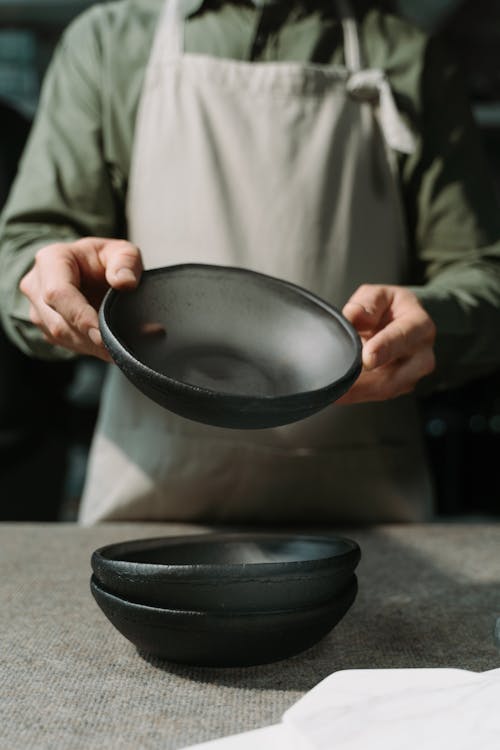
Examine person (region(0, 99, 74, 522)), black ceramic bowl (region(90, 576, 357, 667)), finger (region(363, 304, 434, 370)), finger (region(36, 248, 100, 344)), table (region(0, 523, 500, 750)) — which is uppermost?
finger (region(36, 248, 100, 344))

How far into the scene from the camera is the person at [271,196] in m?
1.02

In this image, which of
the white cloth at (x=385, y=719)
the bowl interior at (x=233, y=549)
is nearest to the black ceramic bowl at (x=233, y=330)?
the bowl interior at (x=233, y=549)

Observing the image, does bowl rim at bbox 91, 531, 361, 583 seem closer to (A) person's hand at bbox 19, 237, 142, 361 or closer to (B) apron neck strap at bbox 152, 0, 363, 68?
(A) person's hand at bbox 19, 237, 142, 361

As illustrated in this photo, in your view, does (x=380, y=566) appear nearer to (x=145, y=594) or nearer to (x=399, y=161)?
(x=145, y=594)

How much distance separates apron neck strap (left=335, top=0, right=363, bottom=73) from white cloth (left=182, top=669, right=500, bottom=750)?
0.82m

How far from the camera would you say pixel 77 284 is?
754 mm

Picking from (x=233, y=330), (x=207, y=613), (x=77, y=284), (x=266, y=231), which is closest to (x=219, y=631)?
(x=207, y=613)

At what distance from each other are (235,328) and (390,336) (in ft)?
0.48

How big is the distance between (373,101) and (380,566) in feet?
1.93

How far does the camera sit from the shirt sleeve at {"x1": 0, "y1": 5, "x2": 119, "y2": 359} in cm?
97

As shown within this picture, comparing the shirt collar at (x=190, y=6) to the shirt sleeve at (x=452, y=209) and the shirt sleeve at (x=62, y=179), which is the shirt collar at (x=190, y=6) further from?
the shirt sleeve at (x=452, y=209)

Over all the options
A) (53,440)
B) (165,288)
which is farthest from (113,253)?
(53,440)

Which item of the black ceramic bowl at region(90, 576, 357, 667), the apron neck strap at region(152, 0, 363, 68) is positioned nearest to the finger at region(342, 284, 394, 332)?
the black ceramic bowl at region(90, 576, 357, 667)

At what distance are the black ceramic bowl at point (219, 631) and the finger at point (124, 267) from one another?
22cm
